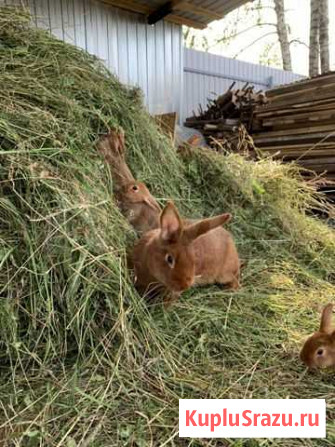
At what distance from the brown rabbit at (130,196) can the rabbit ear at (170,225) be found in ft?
1.83

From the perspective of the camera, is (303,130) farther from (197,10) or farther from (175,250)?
(175,250)

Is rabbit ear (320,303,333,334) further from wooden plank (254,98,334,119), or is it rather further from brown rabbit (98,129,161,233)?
wooden plank (254,98,334,119)

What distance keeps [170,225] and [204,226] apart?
6.1 inches

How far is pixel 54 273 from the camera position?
1445 millimetres

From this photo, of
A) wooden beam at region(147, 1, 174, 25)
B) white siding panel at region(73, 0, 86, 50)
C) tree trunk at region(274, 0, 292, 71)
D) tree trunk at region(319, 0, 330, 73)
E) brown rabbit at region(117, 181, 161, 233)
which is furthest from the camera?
tree trunk at region(274, 0, 292, 71)

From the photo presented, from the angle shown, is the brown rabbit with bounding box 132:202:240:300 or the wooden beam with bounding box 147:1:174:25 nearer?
the brown rabbit with bounding box 132:202:240:300

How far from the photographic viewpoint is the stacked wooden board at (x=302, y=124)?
17.3 ft

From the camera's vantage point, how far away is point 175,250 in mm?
1608

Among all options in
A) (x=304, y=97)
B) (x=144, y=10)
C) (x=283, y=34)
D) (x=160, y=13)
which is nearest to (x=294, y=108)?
(x=304, y=97)

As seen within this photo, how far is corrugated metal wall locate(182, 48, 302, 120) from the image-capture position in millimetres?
7172

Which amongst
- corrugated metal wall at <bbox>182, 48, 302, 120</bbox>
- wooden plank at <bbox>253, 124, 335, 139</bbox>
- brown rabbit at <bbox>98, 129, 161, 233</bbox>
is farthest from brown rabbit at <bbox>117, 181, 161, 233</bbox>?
corrugated metal wall at <bbox>182, 48, 302, 120</bbox>

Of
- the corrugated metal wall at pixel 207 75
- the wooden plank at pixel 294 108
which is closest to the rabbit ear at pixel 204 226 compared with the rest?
the wooden plank at pixel 294 108

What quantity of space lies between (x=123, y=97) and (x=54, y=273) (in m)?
1.72

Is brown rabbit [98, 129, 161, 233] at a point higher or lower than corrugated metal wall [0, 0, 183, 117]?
lower
